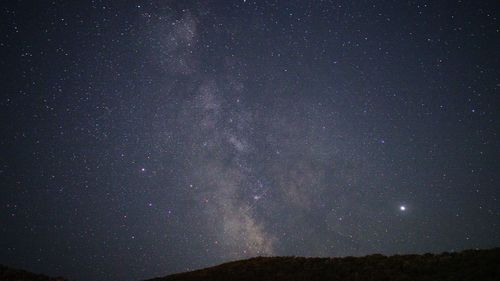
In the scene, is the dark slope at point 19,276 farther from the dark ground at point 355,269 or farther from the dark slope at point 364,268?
the dark slope at point 364,268

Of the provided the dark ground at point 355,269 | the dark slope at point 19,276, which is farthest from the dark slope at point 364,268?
the dark slope at point 19,276

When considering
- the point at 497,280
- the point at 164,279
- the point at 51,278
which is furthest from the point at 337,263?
the point at 51,278

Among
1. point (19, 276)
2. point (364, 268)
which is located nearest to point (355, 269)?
point (364, 268)

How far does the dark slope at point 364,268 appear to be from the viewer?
38.1ft

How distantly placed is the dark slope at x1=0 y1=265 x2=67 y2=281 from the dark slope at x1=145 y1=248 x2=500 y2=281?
642cm

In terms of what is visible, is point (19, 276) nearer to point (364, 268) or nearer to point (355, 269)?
point (355, 269)

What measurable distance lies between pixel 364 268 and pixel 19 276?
18334 mm

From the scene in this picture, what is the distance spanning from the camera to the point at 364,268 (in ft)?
47.8

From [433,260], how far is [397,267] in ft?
4.75

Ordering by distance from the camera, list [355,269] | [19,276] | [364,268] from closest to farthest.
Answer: [364,268] → [355,269] → [19,276]

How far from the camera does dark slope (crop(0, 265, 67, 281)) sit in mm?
17953

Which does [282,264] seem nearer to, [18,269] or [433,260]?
[433,260]

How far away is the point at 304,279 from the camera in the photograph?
14656 millimetres

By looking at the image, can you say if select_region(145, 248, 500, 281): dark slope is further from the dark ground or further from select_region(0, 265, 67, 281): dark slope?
select_region(0, 265, 67, 281): dark slope
